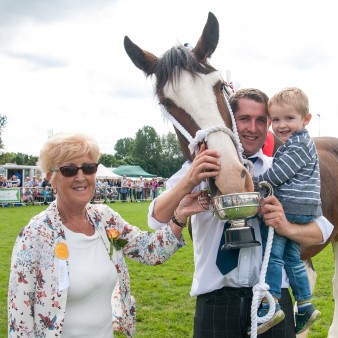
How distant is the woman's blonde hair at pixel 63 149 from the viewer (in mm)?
2352

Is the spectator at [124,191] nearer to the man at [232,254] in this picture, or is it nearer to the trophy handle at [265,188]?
the man at [232,254]

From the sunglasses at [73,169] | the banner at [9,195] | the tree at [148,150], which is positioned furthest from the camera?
the tree at [148,150]

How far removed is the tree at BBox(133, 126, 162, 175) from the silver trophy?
60.7 meters

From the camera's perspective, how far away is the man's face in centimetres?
247

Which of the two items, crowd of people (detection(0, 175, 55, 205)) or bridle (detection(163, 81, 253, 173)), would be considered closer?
bridle (detection(163, 81, 253, 173))

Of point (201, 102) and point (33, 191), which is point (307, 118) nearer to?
point (201, 102)

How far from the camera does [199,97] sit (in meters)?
2.31

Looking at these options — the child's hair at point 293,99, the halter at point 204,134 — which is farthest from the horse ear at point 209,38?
the child's hair at point 293,99

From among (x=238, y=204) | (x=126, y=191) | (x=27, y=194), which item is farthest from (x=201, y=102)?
(x=126, y=191)

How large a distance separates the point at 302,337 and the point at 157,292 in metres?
2.46

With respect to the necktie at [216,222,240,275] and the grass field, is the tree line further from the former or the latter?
the necktie at [216,222,240,275]

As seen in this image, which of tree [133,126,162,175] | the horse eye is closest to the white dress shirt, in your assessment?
the horse eye

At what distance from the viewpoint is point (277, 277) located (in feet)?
7.48

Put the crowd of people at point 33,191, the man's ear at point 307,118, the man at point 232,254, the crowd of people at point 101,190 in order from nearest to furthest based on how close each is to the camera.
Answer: the man at point 232,254, the man's ear at point 307,118, the crowd of people at point 33,191, the crowd of people at point 101,190
